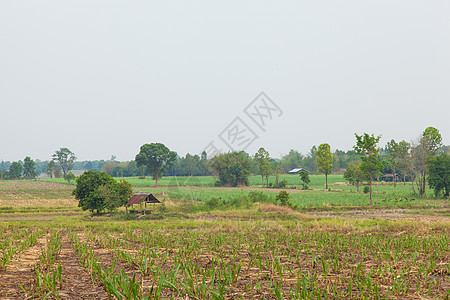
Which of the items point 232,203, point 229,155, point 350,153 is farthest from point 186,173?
point 232,203

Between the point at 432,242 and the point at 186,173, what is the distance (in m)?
114

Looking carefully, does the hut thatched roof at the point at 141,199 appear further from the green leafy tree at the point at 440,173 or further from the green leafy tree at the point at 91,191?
the green leafy tree at the point at 440,173

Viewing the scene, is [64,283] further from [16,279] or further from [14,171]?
[14,171]

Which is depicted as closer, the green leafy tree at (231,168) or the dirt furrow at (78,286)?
the dirt furrow at (78,286)

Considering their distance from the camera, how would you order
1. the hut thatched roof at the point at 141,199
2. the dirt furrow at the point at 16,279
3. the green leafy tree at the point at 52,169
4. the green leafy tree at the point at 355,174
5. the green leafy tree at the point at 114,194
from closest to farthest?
the dirt furrow at the point at 16,279, the hut thatched roof at the point at 141,199, the green leafy tree at the point at 114,194, the green leafy tree at the point at 355,174, the green leafy tree at the point at 52,169

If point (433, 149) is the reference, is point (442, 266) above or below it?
below

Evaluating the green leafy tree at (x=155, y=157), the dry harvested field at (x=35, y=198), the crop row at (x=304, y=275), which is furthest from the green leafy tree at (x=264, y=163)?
the crop row at (x=304, y=275)

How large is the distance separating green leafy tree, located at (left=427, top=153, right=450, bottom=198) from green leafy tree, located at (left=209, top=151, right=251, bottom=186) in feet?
143

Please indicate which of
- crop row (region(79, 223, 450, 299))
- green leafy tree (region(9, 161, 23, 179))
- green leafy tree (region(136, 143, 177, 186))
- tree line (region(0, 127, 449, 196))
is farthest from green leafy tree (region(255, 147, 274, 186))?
green leafy tree (region(9, 161, 23, 179))

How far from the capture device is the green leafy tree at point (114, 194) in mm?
32000

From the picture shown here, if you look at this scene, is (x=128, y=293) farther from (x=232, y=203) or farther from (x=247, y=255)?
(x=232, y=203)

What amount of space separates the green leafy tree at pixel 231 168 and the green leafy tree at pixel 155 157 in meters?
13.3

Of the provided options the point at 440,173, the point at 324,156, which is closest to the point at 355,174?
the point at 324,156

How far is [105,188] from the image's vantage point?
32.2 meters
